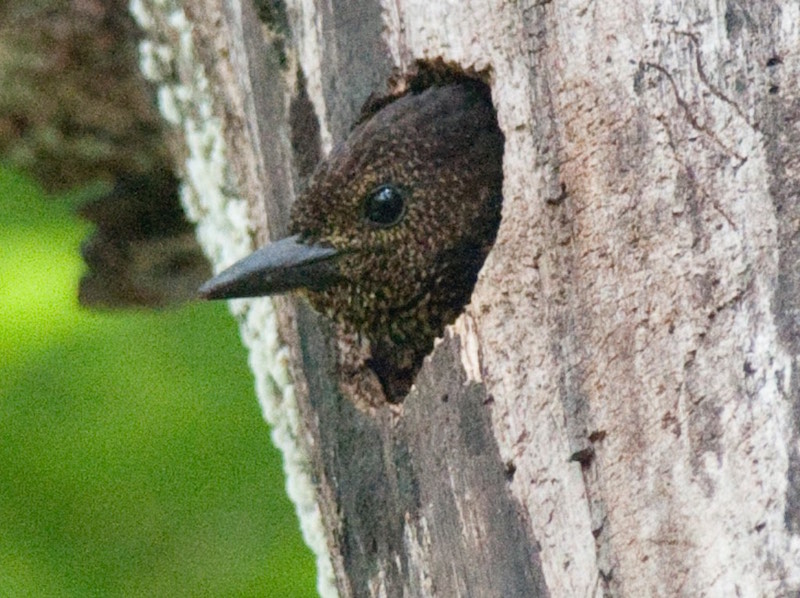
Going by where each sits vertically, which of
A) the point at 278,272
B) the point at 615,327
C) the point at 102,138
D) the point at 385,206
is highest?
the point at 102,138

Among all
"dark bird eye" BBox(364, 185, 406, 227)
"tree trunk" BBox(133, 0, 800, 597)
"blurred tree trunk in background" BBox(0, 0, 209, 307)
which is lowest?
"tree trunk" BBox(133, 0, 800, 597)

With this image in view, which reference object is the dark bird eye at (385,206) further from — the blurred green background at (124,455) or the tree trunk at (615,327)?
the blurred green background at (124,455)

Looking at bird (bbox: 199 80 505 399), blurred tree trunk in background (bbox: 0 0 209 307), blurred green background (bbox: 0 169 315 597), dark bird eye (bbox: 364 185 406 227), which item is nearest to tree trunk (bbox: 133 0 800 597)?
bird (bbox: 199 80 505 399)

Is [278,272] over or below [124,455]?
over

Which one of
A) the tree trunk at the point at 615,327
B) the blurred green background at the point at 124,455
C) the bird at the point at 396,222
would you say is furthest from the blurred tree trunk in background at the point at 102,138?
the tree trunk at the point at 615,327

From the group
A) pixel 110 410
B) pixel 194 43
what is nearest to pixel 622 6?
pixel 194 43

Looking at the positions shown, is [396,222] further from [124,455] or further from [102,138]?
[102,138]

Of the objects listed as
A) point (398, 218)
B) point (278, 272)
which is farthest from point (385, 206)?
point (278, 272)

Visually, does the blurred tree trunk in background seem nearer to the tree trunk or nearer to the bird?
the bird
